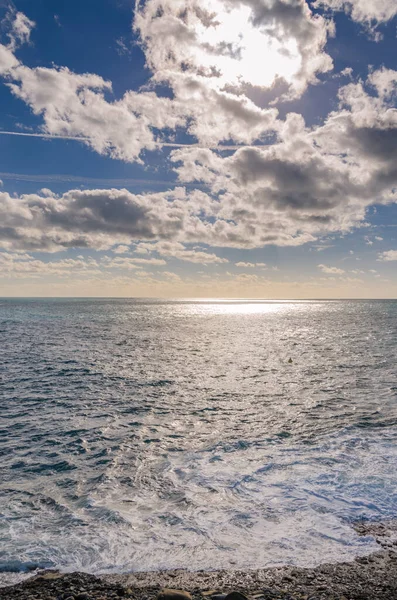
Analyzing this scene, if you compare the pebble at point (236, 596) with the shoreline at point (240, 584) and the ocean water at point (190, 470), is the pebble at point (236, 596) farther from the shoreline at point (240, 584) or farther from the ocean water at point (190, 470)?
the ocean water at point (190, 470)

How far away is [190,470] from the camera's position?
51.7 feet

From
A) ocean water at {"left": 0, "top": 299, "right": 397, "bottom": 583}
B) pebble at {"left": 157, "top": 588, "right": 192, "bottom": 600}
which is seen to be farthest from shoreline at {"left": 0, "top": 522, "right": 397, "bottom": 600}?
ocean water at {"left": 0, "top": 299, "right": 397, "bottom": 583}

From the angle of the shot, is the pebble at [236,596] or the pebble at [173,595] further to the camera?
the pebble at [173,595]

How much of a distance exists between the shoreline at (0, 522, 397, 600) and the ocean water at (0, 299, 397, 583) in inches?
18.8

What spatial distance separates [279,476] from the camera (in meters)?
15.2

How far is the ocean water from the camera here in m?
10.4

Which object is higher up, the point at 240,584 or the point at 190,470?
the point at 240,584

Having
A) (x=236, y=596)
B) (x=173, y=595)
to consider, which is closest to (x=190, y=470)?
(x=173, y=595)

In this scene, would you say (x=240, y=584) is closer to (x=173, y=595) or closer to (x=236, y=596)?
(x=236, y=596)

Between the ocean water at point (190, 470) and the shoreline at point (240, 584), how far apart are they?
0.48 meters

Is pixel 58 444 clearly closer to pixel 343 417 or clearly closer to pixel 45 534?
pixel 45 534

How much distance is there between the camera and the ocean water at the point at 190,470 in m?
10.4

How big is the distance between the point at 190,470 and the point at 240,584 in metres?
7.20

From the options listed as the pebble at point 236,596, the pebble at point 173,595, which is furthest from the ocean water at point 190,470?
the pebble at point 236,596
